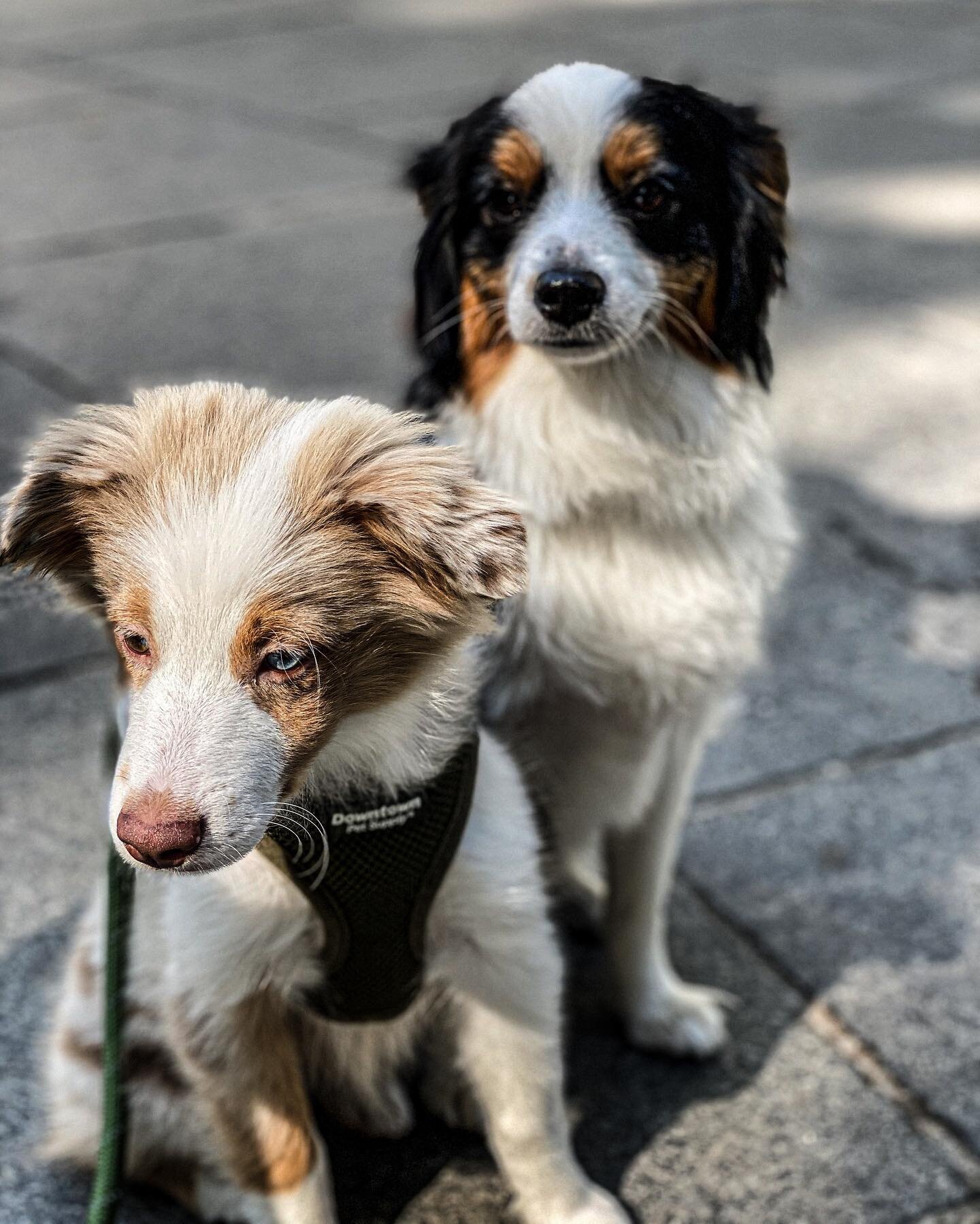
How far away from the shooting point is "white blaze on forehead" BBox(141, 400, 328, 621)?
1783 mm

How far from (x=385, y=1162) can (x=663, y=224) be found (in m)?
1.85

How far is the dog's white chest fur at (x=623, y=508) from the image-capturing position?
2791 millimetres

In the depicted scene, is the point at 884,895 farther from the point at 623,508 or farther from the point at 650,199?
the point at 650,199

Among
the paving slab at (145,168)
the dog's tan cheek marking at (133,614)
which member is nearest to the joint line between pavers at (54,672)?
the dog's tan cheek marking at (133,614)

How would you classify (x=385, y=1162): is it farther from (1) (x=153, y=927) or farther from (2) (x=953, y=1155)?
(2) (x=953, y=1155)

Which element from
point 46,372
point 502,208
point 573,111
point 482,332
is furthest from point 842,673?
point 46,372

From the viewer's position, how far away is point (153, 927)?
2.47 metres

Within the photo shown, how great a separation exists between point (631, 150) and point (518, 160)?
0.21 metres

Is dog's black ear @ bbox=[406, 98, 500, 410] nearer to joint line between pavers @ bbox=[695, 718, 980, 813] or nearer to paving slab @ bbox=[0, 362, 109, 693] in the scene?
paving slab @ bbox=[0, 362, 109, 693]

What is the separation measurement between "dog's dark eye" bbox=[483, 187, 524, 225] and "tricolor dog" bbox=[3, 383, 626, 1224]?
89 centimetres

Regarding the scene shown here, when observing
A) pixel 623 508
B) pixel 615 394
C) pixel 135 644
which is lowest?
pixel 623 508

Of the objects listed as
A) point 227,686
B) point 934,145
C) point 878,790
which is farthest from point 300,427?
point 934,145

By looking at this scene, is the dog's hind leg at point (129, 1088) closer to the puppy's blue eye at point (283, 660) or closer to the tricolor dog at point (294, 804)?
the tricolor dog at point (294, 804)

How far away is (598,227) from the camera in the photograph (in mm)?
2631
